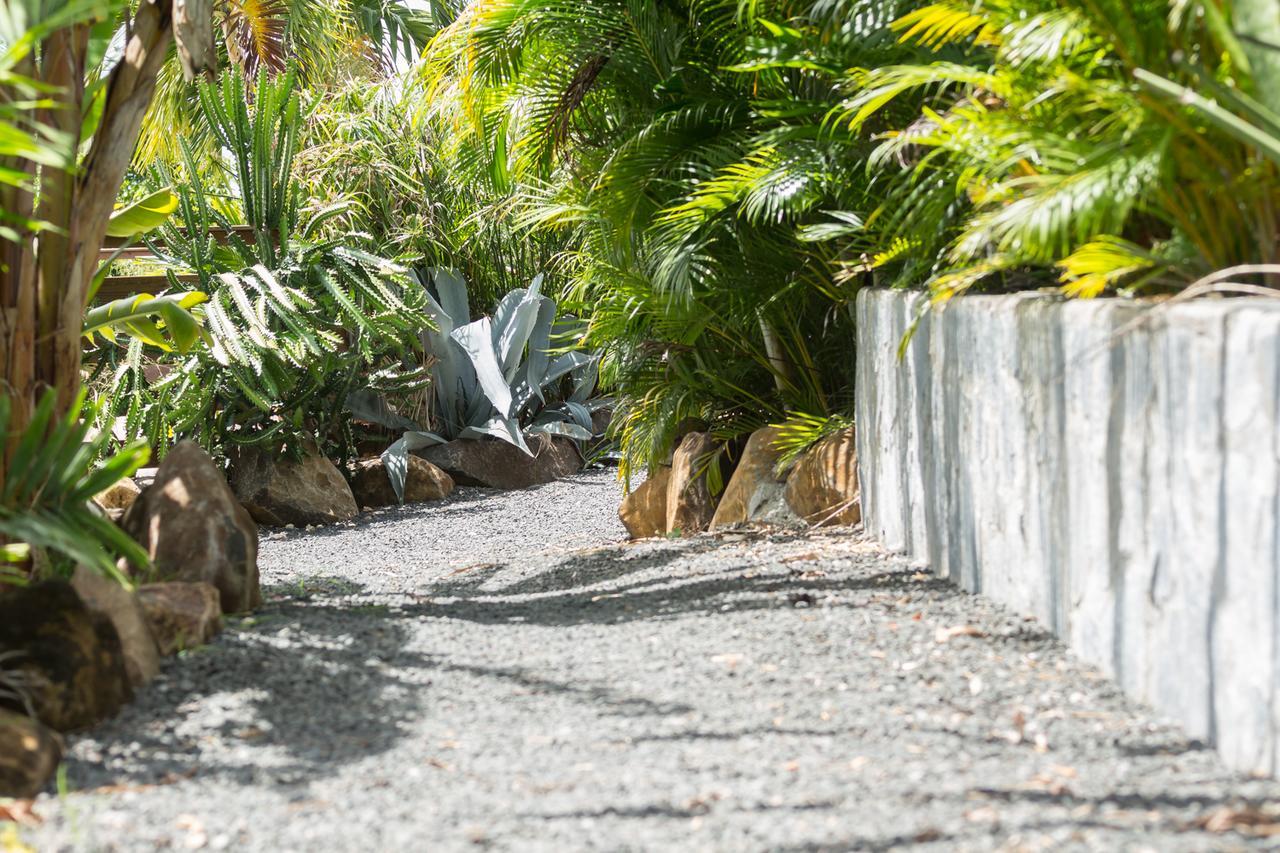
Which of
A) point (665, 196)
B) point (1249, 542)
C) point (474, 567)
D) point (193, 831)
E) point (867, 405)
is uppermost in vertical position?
point (665, 196)

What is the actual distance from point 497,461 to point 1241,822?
7.18 meters

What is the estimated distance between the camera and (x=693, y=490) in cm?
608

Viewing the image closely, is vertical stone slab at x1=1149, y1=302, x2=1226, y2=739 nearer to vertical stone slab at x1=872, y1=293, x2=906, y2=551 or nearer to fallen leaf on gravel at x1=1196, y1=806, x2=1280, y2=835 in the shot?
fallen leaf on gravel at x1=1196, y1=806, x2=1280, y2=835

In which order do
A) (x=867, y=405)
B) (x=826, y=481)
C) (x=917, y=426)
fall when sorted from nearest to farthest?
(x=917, y=426) < (x=867, y=405) < (x=826, y=481)

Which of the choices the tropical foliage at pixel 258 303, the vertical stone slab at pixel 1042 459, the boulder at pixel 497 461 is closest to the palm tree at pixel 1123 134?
the vertical stone slab at pixel 1042 459

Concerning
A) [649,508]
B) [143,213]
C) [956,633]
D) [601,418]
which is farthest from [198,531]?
[601,418]

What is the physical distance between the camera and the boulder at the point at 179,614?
10.6 ft

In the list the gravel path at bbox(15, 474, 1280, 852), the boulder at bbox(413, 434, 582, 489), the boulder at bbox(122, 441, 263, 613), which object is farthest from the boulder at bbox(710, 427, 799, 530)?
the boulder at bbox(413, 434, 582, 489)

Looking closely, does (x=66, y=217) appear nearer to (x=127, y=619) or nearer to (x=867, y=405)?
(x=127, y=619)

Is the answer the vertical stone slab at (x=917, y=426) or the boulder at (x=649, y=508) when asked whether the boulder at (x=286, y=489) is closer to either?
the boulder at (x=649, y=508)

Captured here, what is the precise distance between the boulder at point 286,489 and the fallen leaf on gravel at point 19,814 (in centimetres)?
517

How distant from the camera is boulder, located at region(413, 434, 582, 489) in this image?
344 inches

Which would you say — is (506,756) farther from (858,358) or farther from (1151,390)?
(858,358)

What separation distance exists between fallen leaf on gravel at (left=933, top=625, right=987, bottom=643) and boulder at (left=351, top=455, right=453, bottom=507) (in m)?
5.41
